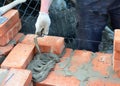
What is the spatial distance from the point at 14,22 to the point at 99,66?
728mm

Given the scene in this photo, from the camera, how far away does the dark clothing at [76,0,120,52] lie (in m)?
2.27

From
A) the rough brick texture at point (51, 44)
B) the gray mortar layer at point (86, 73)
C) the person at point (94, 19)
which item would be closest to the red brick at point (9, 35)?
the rough brick texture at point (51, 44)

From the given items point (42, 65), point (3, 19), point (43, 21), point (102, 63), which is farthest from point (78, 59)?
point (3, 19)

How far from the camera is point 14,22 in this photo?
2031 millimetres

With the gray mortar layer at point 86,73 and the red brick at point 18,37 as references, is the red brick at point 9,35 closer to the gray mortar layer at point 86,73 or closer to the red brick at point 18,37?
the red brick at point 18,37

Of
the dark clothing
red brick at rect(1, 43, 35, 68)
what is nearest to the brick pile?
red brick at rect(1, 43, 35, 68)

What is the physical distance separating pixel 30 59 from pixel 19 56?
97mm

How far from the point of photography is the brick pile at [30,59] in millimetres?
1612

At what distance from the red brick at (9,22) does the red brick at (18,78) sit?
34 centimetres

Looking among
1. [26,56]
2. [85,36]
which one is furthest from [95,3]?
[26,56]

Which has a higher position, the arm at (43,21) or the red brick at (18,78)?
the arm at (43,21)

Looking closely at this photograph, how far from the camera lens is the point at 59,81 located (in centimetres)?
169

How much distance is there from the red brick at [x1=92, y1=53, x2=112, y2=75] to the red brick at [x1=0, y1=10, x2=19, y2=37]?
67 centimetres

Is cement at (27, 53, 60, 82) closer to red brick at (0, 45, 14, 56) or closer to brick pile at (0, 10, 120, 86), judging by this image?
brick pile at (0, 10, 120, 86)
